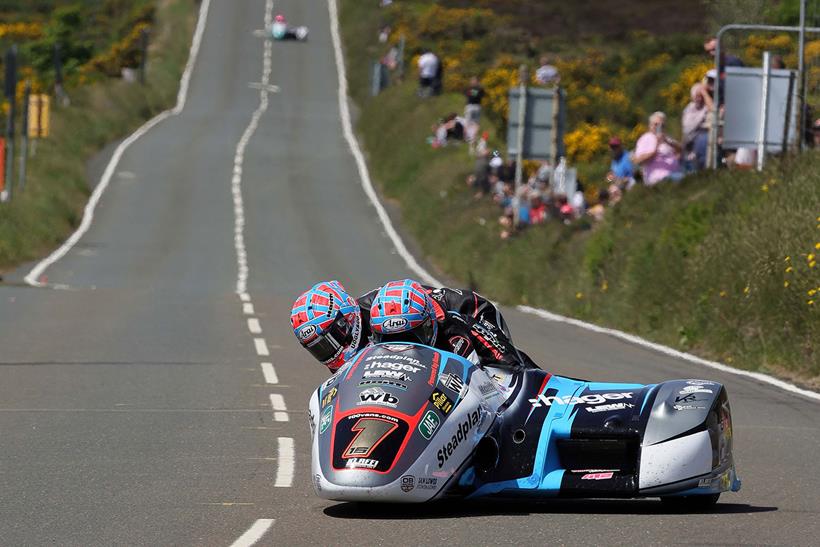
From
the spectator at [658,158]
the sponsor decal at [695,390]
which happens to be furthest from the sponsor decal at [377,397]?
the spectator at [658,158]

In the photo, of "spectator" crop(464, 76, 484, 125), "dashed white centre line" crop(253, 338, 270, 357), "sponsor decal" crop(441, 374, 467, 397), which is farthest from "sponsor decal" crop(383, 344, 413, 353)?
"spectator" crop(464, 76, 484, 125)

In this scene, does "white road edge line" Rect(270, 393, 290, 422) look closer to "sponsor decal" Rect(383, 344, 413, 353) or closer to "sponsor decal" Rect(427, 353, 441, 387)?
"sponsor decal" Rect(383, 344, 413, 353)

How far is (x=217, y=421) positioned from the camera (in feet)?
41.8

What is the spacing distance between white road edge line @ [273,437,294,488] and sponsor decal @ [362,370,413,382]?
4.49ft

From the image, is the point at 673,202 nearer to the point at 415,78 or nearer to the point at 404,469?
the point at 404,469

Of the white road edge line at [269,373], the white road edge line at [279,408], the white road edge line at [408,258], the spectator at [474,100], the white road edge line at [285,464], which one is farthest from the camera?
the spectator at [474,100]

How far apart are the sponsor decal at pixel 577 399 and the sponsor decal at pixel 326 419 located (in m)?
1.17

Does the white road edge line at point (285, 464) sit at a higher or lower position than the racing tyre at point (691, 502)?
lower

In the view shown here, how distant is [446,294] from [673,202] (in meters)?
13.4

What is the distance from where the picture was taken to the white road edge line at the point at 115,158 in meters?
36.1

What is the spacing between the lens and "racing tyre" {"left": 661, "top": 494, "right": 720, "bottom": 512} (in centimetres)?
880

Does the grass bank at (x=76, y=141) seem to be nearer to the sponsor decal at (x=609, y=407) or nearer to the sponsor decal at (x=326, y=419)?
the sponsor decal at (x=326, y=419)

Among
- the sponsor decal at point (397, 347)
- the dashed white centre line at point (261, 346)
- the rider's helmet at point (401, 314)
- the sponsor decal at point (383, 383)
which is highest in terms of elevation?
the rider's helmet at point (401, 314)

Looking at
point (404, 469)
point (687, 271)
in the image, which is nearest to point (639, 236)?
point (687, 271)
